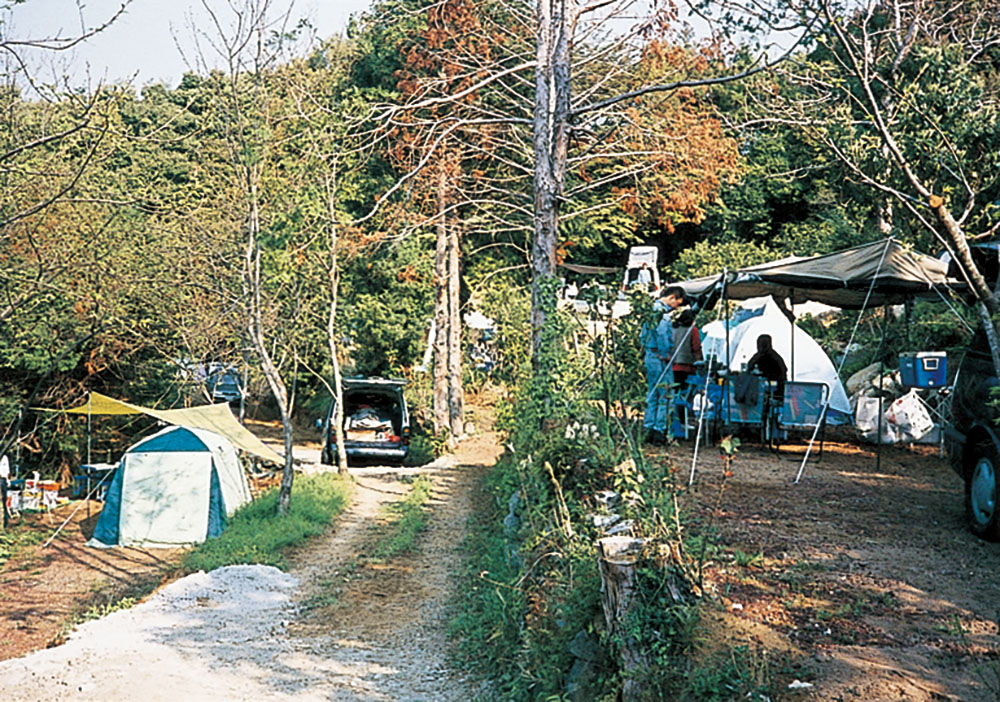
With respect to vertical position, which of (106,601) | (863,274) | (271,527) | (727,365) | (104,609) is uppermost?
(863,274)

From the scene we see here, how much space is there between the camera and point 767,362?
1302 centimetres

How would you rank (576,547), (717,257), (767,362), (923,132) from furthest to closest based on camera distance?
(717,257) → (767,362) → (923,132) → (576,547)

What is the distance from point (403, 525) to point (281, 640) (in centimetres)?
519

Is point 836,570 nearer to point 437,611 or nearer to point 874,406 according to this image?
point 437,611

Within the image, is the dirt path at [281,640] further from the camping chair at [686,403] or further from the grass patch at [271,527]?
the camping chair at [686,403]

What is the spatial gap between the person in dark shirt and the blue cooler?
255 cm

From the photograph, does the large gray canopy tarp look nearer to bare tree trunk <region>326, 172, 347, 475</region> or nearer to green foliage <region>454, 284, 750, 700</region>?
green foliage <region>454, 284, 750, 700</region>

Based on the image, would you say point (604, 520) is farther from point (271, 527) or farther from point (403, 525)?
point (271, 527)

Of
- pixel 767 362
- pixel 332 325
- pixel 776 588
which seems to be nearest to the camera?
pixel 776 588

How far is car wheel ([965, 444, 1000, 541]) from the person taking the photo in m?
6.62

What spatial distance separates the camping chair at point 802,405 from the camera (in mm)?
11359

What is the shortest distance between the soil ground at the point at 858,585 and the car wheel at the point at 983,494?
0.11m

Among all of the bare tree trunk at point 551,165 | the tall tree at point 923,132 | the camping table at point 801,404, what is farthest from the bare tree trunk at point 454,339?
the tall tree at point 923,132

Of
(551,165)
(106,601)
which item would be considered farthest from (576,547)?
(106,601)
